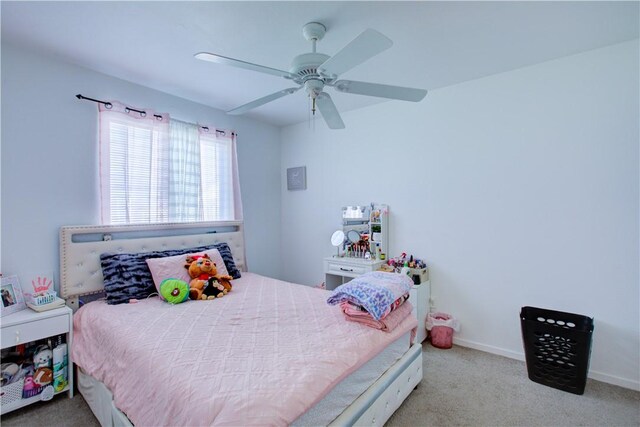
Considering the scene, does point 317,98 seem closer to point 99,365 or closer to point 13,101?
point 99,365

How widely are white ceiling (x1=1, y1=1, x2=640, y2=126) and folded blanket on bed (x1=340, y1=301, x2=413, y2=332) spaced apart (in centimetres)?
181

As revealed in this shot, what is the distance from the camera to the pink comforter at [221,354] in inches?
45.6

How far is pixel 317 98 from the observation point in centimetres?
191

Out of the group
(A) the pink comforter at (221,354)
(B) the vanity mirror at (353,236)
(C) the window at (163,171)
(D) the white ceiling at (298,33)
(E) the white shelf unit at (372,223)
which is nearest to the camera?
(A) the pink comforter at (221,354)

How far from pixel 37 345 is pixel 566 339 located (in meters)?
3.87

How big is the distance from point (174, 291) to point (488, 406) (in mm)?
2384

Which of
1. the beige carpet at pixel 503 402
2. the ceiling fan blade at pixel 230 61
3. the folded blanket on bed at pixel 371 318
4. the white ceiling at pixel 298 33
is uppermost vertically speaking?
the white ceiling at pixel 298 33

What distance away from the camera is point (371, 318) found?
1852mm

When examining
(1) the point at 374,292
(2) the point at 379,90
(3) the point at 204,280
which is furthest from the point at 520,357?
(3) the point at 204,280

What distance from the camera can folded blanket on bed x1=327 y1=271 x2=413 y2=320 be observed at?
6.01 ft

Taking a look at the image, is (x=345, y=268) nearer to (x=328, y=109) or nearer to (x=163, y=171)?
(x=328, y=109)

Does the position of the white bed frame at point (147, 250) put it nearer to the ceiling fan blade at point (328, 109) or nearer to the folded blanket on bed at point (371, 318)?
the folded blanket on bed at point (371, 318)

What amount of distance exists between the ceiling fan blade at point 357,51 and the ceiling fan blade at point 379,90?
161 mm

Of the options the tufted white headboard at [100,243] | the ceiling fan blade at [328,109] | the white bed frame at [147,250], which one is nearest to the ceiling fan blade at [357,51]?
the ceiling fan blade at [328,109]
